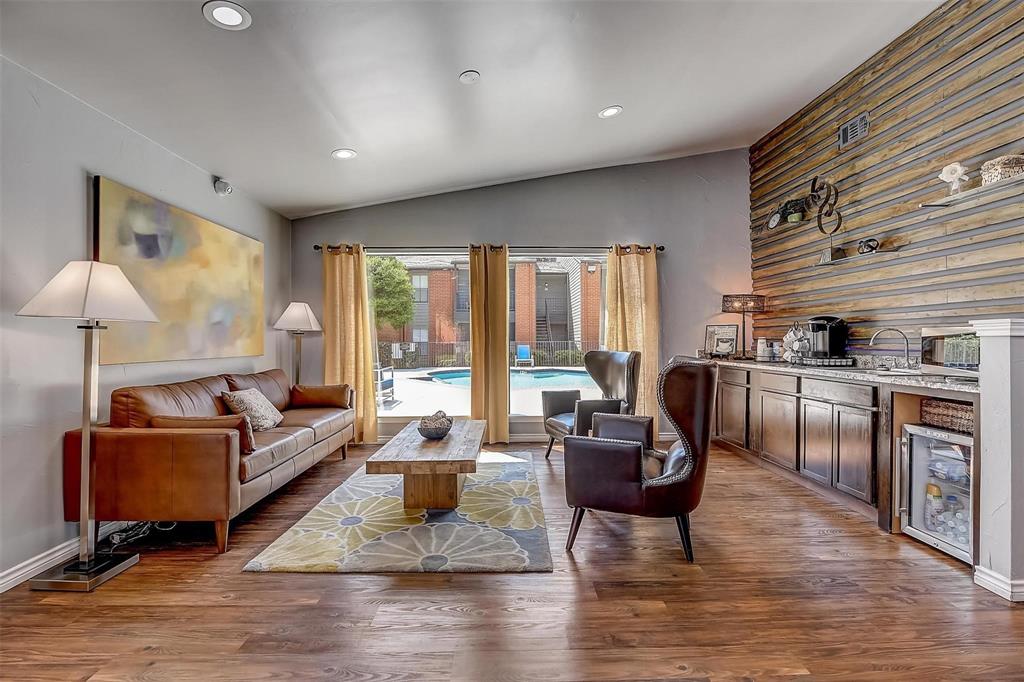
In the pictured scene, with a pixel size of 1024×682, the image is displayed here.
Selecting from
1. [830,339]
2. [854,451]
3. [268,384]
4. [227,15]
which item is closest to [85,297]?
[227,15]

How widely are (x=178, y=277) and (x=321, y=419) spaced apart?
59.2 inches

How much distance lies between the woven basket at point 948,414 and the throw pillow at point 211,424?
3986 mm

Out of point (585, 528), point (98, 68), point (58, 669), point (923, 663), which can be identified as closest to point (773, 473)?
point (585, 528)

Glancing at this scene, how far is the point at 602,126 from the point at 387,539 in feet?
12.1

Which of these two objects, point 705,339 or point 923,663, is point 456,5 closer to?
point 923,663

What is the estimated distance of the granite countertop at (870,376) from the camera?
2566 mm

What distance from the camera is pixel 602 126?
4281 mm

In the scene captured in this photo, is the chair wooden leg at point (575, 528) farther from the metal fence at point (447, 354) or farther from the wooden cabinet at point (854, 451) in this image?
the metal fence at point (447, 354)

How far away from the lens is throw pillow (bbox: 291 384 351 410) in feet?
15.4

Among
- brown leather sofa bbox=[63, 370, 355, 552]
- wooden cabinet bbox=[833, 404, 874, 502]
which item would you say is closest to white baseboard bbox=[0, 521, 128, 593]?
brown leather sofa bbox=[63, 370, 355, 552]

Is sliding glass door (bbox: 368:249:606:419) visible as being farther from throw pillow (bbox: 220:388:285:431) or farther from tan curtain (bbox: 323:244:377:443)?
throw pillow (bbox: 220:388:285:431)

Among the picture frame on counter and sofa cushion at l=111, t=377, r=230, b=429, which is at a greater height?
the picture frame on counter

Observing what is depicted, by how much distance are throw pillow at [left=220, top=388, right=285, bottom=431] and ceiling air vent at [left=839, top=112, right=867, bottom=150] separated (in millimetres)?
5176

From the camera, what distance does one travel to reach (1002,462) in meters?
2.29
